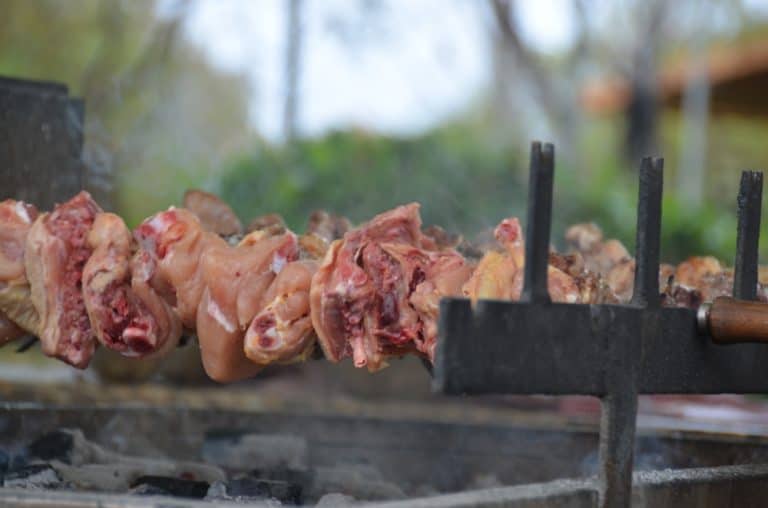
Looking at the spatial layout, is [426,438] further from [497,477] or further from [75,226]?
[75,226]

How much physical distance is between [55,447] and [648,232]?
175 cm

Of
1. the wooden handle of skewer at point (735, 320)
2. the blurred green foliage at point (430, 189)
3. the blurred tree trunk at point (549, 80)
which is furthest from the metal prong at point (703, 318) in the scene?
the blurred tree trunk at point (549, 80)

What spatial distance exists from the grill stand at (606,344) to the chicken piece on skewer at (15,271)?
110cm

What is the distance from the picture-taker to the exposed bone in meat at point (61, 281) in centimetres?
238

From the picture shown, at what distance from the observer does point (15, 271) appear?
7.90ft

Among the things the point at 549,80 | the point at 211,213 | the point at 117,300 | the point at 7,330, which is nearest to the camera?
the point at 117,300

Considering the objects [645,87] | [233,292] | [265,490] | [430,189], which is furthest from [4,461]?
[645,87]

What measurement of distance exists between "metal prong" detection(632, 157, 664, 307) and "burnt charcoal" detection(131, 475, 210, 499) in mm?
1068

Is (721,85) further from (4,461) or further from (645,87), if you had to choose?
(4,461)

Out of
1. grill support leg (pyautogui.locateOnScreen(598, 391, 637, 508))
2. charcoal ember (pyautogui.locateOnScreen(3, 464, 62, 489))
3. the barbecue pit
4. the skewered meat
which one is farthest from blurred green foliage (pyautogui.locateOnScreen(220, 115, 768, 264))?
grill support leg (pyautogui.locateOnScreen(598, 391, 637, 508))

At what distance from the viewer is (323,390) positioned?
6738 mm

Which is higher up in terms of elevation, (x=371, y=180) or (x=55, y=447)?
(x=371, y=180)

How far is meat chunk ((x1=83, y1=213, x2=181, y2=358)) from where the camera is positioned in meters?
2.32

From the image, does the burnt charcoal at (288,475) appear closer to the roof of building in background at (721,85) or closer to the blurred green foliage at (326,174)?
the blurred green foliage at (326,174)
